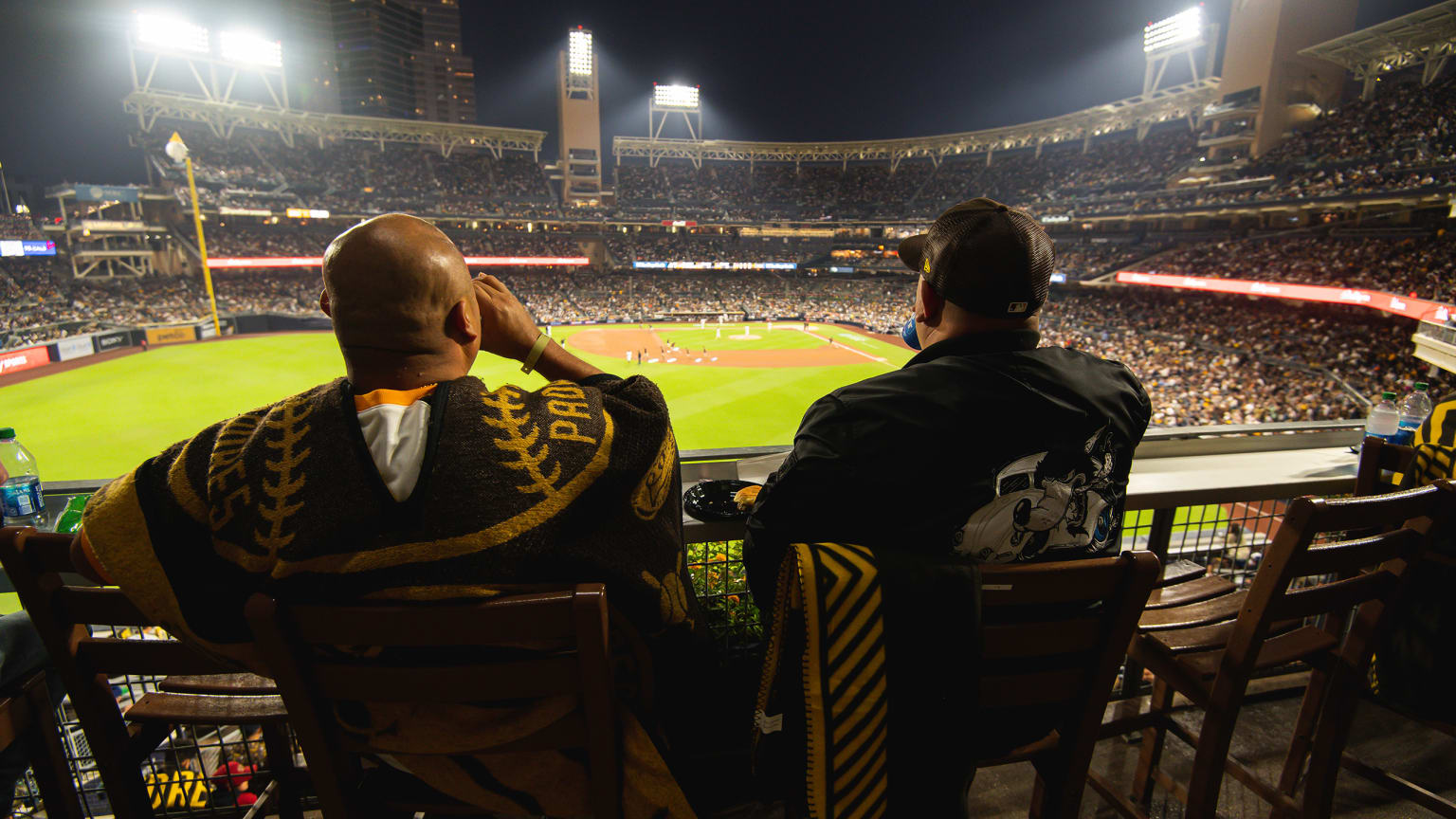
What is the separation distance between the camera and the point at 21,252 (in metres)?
24.6

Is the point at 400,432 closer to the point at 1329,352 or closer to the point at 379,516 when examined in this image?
the point at 379,516

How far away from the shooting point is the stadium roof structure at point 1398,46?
747 inches

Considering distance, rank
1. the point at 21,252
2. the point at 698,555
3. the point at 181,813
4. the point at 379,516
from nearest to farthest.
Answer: the point at 379,516 → the point at 181,813 → the point at 698,555 → the point at 21,252

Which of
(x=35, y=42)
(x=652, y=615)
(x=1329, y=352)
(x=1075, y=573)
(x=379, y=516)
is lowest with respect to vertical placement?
(x=1329, y=352)

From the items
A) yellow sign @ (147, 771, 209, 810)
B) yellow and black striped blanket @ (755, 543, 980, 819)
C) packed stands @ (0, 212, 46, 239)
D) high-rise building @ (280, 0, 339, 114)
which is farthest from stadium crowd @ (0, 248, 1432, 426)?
high-rise building @ (280, 0, 339, 114)

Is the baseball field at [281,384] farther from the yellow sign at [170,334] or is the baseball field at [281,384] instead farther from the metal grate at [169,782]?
A: the metal grate at [169,782]

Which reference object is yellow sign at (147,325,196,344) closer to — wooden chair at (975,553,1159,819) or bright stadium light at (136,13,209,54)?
bright stadium light at (136,13,209,54)

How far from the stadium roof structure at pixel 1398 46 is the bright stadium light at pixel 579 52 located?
42.0 meters

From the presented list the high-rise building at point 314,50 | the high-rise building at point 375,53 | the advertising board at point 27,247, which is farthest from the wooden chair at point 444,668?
the high-rise building at point 375,53

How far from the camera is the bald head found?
44.6 inches

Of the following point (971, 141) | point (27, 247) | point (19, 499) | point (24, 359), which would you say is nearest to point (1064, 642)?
point (19, 499)

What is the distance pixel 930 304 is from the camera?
4.73 ft

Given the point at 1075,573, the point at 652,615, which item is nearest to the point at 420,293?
the point at 652,615

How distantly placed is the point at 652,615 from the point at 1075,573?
0.75 metres
